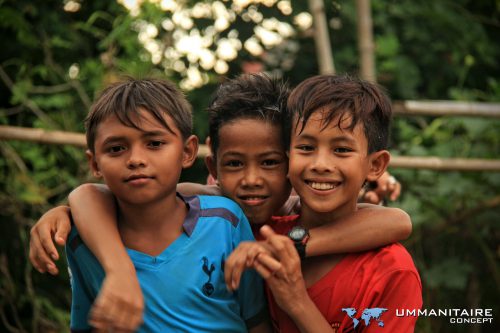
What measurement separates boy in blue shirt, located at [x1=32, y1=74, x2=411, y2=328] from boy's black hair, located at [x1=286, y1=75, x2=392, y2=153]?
0.46 feet

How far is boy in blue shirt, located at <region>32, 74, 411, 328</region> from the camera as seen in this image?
217cm

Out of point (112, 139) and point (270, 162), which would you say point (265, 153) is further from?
point (112, 139)

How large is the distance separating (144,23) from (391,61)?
174 centimetres

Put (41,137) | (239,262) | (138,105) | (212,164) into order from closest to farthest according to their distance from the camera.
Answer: (239,262)
(138,105)
(212,164)
(41,137)

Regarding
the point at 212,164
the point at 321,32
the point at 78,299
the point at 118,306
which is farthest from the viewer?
the point at 321,32

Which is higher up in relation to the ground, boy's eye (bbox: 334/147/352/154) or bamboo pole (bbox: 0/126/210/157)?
bamboo pole (bbox: 0/126/210/157)

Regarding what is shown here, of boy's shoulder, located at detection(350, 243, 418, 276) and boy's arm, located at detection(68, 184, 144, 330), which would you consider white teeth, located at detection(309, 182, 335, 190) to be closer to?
boy's shoulder, located at detection(350, 243, 418, 276)

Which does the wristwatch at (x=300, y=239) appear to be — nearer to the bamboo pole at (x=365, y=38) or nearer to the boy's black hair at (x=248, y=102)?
the boy's black hair at (x=248, y=102)

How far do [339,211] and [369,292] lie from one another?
0.32 m

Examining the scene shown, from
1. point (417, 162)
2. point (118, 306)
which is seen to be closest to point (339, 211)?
point (118, 306)

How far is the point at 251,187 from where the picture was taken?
2.48m

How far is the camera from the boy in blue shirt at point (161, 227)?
2.18 meters

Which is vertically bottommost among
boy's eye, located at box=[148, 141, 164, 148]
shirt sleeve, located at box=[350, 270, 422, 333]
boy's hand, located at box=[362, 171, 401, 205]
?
shirt sleeve, located at box=[350, 270, 422, 333]

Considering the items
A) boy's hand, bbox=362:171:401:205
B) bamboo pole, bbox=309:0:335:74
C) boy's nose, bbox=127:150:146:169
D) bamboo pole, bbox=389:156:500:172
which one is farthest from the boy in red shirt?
bamboo pole, bbox=309:0:335:74
